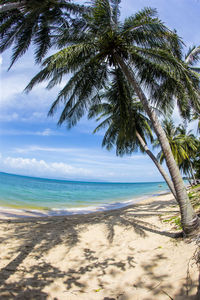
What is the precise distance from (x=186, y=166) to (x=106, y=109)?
20.4m

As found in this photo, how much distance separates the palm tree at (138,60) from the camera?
5316 mm

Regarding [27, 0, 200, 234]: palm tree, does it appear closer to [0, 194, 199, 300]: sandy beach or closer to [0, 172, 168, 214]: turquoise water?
[0, 194, 199, 300]: sandy beach

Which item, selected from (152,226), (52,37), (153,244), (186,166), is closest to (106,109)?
(52,37)

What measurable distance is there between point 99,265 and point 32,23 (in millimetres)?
8703

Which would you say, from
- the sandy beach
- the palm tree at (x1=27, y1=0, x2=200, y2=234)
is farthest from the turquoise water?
the palm tree at (x1=27, y1=0, x2=200, y2=234)

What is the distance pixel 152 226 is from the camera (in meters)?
6.27

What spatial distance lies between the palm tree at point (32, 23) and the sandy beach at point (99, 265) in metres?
6.64

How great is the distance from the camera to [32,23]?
676 centimetres

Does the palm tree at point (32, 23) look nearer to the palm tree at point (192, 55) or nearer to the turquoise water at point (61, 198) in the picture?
the palm tree at point (192, 55)

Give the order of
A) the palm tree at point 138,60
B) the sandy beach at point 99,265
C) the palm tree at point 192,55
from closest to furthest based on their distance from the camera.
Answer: the sandy beach at point 99,265 < the palm tree at point 138,60 < the palm tree at point 192,55

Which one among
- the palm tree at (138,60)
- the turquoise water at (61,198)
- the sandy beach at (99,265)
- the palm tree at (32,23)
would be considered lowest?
the turquoise water at (61,198)

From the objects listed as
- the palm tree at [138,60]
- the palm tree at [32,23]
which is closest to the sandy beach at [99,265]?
the palm tree at [138,60]

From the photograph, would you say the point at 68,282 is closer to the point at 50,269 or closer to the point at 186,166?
the point at 50,269

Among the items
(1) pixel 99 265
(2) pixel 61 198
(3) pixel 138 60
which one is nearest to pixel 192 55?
(3) pixel 138 60
